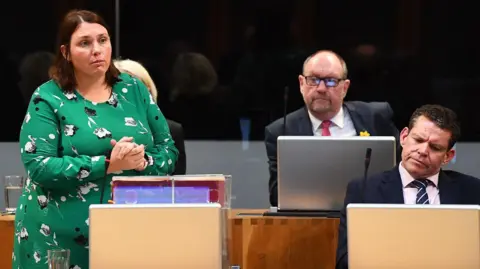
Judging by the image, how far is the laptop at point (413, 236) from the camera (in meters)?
2.21

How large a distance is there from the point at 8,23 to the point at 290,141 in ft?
9.80

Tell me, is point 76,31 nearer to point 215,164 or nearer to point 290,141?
point 290,141

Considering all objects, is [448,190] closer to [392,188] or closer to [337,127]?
[392,188]

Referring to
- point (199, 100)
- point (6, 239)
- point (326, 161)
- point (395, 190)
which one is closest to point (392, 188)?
point (395, 190)

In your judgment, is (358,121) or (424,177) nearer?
(424,177)

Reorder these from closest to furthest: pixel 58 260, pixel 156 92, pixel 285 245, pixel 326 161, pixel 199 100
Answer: pixel 58 260 → pixel 326 161 → pixel 285 245 → pixel 156 92 → pixel 199 100

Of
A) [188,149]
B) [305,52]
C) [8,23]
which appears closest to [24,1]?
[8,23]

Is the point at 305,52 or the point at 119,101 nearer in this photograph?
the point at 119,101

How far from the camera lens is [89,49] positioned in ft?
9.38

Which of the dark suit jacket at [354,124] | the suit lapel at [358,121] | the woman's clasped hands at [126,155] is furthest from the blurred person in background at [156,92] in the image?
the woman's clasped hands at [126,155]

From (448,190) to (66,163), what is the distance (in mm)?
1224

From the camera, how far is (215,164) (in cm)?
575

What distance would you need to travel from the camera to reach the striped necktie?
9.87 ft

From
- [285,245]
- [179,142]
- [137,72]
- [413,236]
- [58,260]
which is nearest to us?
[413,236]
